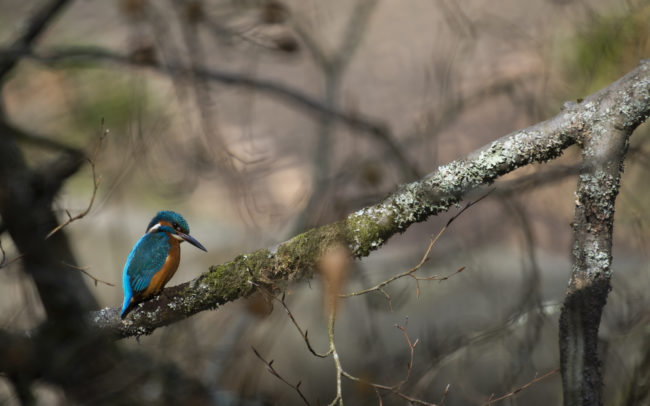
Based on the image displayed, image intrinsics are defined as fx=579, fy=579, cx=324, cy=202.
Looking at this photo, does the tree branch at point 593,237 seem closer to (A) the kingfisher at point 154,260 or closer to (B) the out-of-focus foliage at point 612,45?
(A) the kingfisher at point 154,260

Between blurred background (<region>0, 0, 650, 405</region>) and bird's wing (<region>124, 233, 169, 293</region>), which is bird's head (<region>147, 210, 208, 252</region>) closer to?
bird's wing (<region>124, 233, 169, 293</region>)

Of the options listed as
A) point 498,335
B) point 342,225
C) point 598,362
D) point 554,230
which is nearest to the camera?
point 598,362

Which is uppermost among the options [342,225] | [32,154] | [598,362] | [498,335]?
[32,154]

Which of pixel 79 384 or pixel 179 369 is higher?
pixel 179 369

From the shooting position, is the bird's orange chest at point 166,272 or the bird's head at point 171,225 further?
the bird's head at point 171,225

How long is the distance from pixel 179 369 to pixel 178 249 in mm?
290

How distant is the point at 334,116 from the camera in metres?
1.92

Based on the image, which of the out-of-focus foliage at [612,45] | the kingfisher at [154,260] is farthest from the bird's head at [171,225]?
the out-of-focus foliage at [612,45]

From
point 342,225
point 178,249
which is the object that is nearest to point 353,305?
point 178,249

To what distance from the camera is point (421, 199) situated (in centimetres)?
105

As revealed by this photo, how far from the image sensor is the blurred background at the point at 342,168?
1647mm

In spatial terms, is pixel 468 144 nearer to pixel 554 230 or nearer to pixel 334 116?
pixel 554 230

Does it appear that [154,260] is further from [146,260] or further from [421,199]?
[421,199]

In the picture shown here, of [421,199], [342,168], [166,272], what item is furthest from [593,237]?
[342,168]
